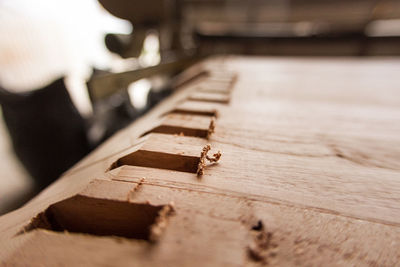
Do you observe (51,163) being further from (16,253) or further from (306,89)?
(306,89)

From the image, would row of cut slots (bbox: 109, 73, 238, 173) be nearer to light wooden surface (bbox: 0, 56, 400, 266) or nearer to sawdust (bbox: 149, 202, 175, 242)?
light wooden surface (bbox: 0, 56, 400, 266)

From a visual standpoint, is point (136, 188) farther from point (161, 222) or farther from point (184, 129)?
point (184, 129)

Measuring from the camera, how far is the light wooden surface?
307 millimetres

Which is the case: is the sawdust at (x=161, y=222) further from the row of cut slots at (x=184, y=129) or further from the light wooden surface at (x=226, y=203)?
the row of cut slots at (x=184, y=129)

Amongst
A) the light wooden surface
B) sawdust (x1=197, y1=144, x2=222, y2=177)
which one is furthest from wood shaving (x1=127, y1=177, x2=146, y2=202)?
sawdust (x1=197, y1=144, x2=222, y2=177)

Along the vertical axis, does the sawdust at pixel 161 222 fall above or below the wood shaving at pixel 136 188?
below

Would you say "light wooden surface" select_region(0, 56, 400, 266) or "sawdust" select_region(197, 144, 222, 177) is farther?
"sawdust" select_region(197, 144, 222, 177)

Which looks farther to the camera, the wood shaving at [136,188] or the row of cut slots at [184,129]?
the row of cut slots at [184,129]

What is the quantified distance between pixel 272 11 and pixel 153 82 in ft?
12.4

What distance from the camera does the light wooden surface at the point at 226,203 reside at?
307 mm

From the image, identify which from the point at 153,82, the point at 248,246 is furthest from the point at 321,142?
the point at 153,82

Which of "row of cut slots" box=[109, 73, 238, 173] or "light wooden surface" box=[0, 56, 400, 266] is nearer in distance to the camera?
"light wooden surface" box=[0, 56, 400, 266]

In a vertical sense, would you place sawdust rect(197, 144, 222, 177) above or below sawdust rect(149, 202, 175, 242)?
above

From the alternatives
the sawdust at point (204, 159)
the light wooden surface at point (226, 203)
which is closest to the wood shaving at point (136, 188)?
the light wooden surface at point (226, 203)
